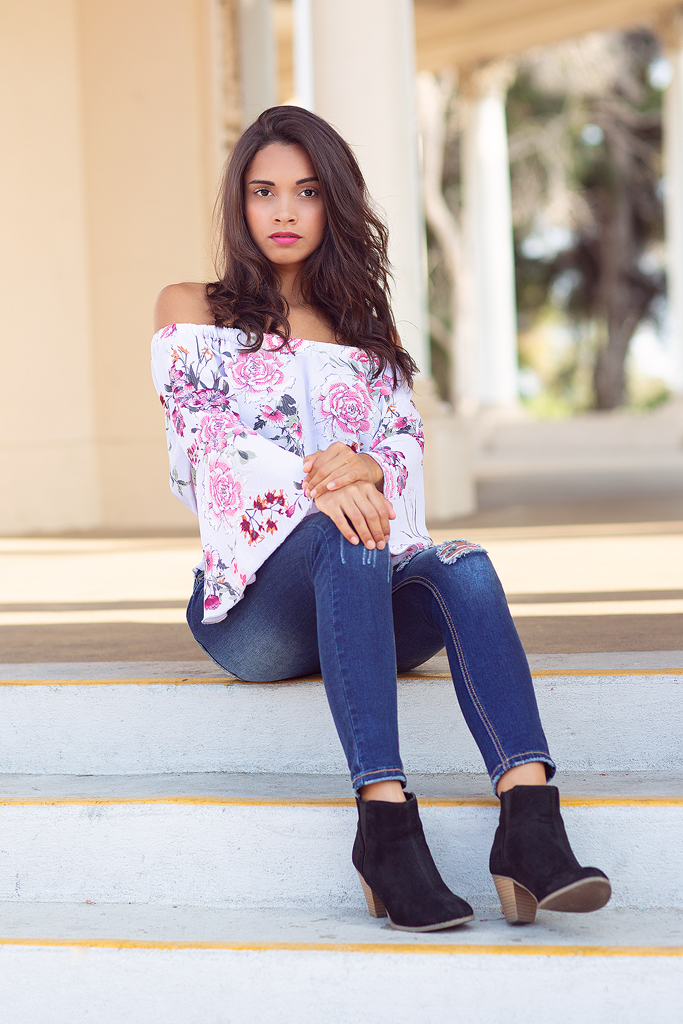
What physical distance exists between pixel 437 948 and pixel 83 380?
5.62 meters

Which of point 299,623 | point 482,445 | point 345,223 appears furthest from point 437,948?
point 482,445

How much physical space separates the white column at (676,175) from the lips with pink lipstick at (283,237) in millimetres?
12928

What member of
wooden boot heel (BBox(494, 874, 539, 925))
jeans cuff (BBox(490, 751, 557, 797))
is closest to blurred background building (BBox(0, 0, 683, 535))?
jeans cuff (BBox(490, 751, 557, 797))

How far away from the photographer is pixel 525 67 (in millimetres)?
23812

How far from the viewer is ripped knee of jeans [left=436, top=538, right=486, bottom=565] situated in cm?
223

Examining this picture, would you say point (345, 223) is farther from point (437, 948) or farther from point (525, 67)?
point (525, 67)

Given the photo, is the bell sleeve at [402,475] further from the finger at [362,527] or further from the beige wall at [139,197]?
the beige wall at [139,197]

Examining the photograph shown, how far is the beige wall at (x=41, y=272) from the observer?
22.3 ft

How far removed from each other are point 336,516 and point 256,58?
640cm

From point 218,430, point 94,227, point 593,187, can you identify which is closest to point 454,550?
point 218,430

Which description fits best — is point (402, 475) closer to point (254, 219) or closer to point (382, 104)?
point (254, 219)

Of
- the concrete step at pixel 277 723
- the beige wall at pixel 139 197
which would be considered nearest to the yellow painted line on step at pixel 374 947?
the concrete step at pixel 277 723

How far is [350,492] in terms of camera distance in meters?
2.21

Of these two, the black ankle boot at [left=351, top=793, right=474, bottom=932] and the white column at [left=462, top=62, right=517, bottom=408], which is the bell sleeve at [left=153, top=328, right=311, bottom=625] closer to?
the black ankle boot at [left=351, top=793, right=474, bottom=932]
